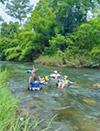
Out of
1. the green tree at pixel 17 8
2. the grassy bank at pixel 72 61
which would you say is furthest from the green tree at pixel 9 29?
the grassy bank at pixel 72 61

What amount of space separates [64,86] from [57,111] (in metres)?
3.76

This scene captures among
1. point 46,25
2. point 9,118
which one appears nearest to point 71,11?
point 46,25

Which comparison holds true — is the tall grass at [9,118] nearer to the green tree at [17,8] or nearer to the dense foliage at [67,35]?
the dense foliage at [67,35]

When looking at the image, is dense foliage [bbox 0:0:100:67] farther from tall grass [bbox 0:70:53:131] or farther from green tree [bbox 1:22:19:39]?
tall grass [bbox 0:70:53:131]

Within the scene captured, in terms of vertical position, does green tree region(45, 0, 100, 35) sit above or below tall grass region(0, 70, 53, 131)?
above

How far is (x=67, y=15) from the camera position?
24703mm

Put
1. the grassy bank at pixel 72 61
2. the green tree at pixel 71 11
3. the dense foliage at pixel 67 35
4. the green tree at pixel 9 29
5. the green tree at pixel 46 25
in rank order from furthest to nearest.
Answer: the green tree at pixel 9 29, the green tree at pixel 46 25, the green tree at pixel 71 11, the dense foliage at pixel 67 35, the grassy bank at pixel 72 61

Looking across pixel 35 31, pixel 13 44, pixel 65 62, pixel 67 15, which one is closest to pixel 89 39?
pixel 65 62

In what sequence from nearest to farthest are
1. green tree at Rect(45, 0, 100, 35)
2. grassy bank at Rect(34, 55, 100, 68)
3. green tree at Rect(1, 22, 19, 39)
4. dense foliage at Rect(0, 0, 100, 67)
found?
grassy bank at Rect(34, 55, 100, 68), dense foliage at Rect(0, 0, 100, 67), green tree at Rect(45, 0, 100, 35), green tree at Rect(1, 22, 19, 39)

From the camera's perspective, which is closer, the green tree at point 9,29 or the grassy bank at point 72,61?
the grassy bank at point 72,61

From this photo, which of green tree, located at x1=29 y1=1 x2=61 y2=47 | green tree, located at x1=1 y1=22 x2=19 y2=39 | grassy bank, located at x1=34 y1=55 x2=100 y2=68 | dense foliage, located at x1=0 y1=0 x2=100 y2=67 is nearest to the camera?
grassy bank, located at x1=34 y1=55 x2=100 y2=68

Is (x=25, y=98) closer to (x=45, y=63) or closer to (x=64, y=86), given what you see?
(x=64, y=86)

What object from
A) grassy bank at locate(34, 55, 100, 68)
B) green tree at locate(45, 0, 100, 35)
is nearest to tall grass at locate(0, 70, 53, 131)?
grassy bank at locate(34, 55, 100, 68)

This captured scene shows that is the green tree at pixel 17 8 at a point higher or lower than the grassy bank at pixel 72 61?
higher
